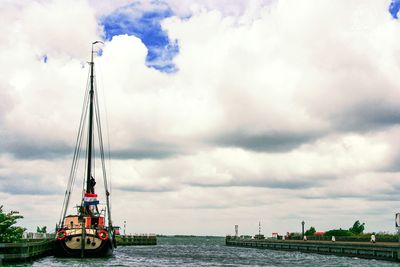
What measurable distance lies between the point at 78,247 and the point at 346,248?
134 feet

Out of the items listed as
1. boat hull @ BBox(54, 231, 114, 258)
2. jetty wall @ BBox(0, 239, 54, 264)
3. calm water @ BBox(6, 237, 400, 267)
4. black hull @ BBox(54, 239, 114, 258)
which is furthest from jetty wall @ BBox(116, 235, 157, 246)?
jetty wall @ BBox(0, 239, 54, 264)

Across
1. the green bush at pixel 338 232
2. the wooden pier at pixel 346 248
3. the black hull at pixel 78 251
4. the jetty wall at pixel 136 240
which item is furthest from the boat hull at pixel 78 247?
the jetty wall at pixel 136 240

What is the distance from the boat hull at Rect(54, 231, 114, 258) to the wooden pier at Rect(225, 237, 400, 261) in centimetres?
3363

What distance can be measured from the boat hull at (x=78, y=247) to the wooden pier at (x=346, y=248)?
33.6 m

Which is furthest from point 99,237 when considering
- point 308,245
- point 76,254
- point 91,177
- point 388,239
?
point 308,245

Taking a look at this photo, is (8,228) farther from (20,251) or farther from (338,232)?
(338,232)

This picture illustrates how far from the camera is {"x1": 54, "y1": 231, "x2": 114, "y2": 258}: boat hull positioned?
6450cm

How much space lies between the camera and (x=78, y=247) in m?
64.6

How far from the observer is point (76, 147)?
77.0 m

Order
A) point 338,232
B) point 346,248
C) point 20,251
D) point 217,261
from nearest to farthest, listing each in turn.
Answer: point 20,251
point 217,261
point 346,248
point 338,232

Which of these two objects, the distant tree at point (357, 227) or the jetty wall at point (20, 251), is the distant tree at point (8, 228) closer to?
the jetty wall at point (20, 251)

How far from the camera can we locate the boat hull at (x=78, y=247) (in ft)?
212

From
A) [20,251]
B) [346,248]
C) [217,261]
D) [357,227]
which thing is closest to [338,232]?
[357,227]

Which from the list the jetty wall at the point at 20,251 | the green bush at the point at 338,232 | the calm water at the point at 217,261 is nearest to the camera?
the jetty wall at the point at 20,251
